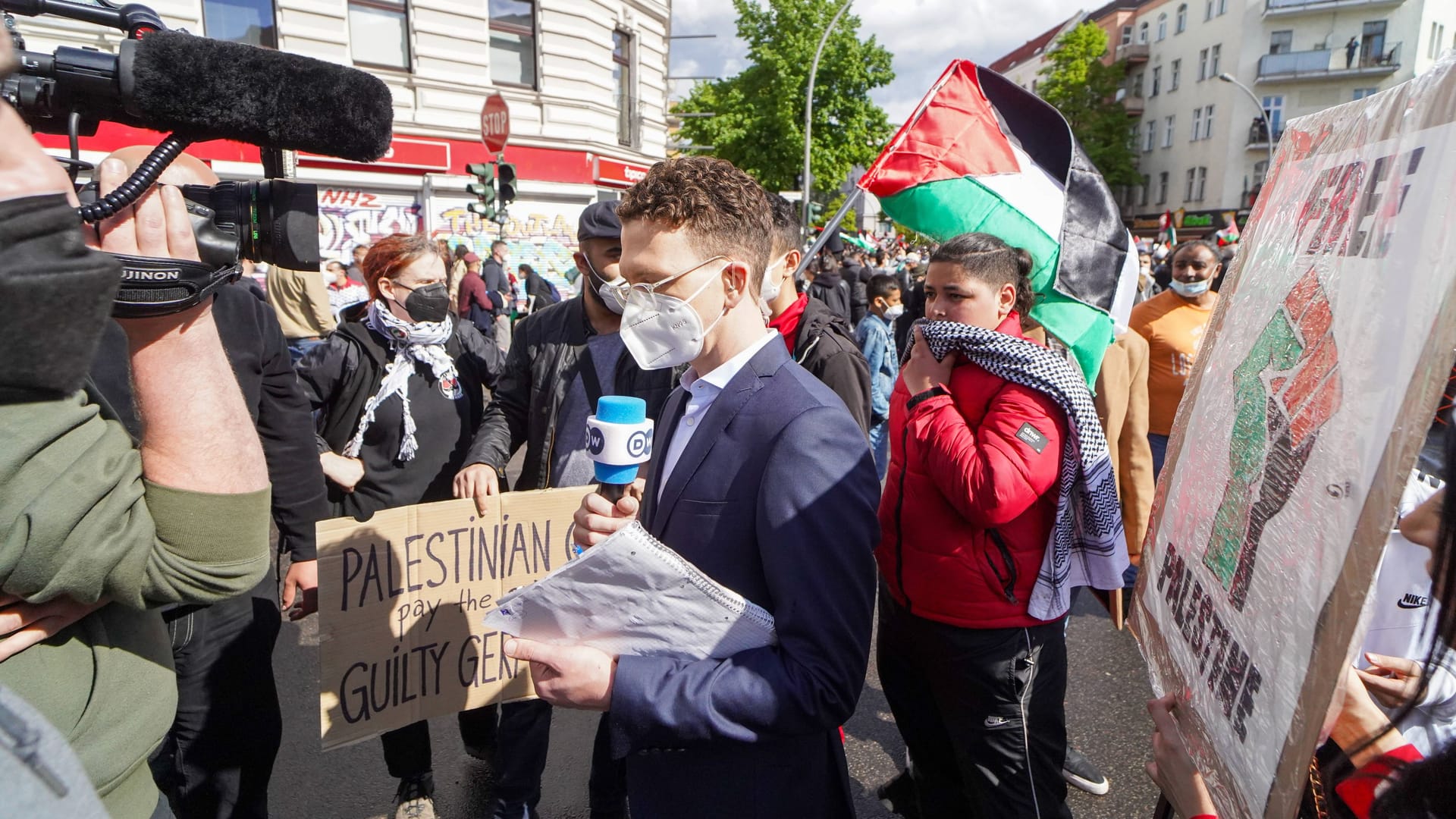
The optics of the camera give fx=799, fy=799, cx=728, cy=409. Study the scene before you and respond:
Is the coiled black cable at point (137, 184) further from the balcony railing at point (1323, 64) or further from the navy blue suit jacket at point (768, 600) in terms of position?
the balcony railing at point (1323, 64)

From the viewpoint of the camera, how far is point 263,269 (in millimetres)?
12156

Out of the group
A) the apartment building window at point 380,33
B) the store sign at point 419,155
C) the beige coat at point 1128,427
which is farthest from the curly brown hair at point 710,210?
the apartment building window at point 380,33

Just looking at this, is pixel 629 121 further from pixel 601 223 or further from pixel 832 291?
pixel 601 223

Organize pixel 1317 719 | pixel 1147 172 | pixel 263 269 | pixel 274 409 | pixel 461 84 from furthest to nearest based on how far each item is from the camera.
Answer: pixel 1147 172, pixel 461 84, pixel 263 269, pixel 274 409, pixel 1317 719

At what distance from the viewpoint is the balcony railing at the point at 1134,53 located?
4712 cm

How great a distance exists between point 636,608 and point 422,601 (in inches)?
44.8

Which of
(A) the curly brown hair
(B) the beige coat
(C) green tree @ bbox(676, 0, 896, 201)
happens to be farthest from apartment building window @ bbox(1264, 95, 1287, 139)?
(A) the curly brown hair

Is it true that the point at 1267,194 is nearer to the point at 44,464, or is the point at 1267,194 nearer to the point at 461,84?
the point at 44,464

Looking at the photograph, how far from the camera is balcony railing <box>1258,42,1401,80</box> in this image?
38.1 m

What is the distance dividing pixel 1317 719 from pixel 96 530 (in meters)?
1.44

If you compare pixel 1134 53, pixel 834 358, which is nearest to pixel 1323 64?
pixel 1134 53

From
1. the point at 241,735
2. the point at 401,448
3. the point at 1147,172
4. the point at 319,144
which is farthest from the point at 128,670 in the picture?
the point at 1147,172

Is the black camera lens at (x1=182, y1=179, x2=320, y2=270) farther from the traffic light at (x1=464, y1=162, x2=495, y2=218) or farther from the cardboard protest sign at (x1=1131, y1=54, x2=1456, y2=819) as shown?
the traffic light at (x1=464, y1=162, x2=495, y2=218)

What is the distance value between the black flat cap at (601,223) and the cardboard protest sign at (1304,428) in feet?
6.46
